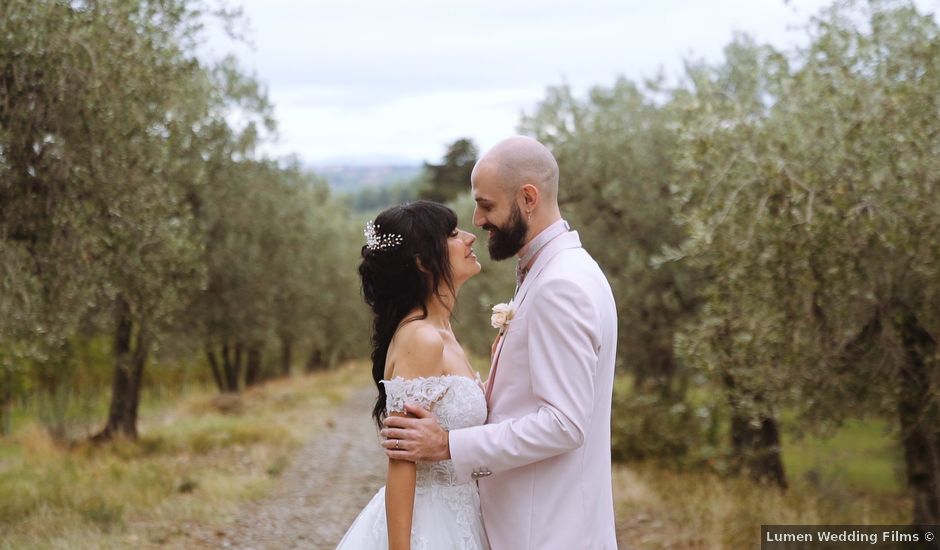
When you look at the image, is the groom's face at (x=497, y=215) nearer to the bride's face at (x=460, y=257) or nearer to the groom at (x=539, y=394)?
the groom at (x=539, y=394)

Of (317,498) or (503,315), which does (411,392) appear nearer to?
(503,315)

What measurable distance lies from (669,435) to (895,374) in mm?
6525

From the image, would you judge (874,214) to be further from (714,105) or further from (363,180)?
(363,180)

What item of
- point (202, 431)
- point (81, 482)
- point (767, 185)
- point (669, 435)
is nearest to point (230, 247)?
point (202, 431)

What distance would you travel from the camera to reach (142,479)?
42.3 feet

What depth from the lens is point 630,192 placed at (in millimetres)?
15398

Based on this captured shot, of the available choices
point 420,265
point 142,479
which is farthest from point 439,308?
point 142,479

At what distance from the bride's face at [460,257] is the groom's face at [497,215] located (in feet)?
1.16

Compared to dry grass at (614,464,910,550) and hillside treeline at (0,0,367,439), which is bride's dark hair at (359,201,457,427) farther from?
dry grass at (614,464,910,550)

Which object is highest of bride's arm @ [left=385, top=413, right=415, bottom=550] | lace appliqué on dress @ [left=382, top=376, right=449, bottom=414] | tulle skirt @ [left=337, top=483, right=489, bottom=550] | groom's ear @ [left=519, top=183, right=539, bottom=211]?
groom's ear @ [left=519, top=183, right=539, bottom=211]

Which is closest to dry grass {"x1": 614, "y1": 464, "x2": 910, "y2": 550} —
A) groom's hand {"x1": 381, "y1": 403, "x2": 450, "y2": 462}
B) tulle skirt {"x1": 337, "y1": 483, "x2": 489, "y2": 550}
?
tulle skirt {"x1": 337, "y1": 483, "x2": 489, "y2": 550}

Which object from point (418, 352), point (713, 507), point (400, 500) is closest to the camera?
point (400, 500)

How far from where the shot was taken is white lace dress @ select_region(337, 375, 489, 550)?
3801mm

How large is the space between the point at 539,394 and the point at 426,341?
657mm
